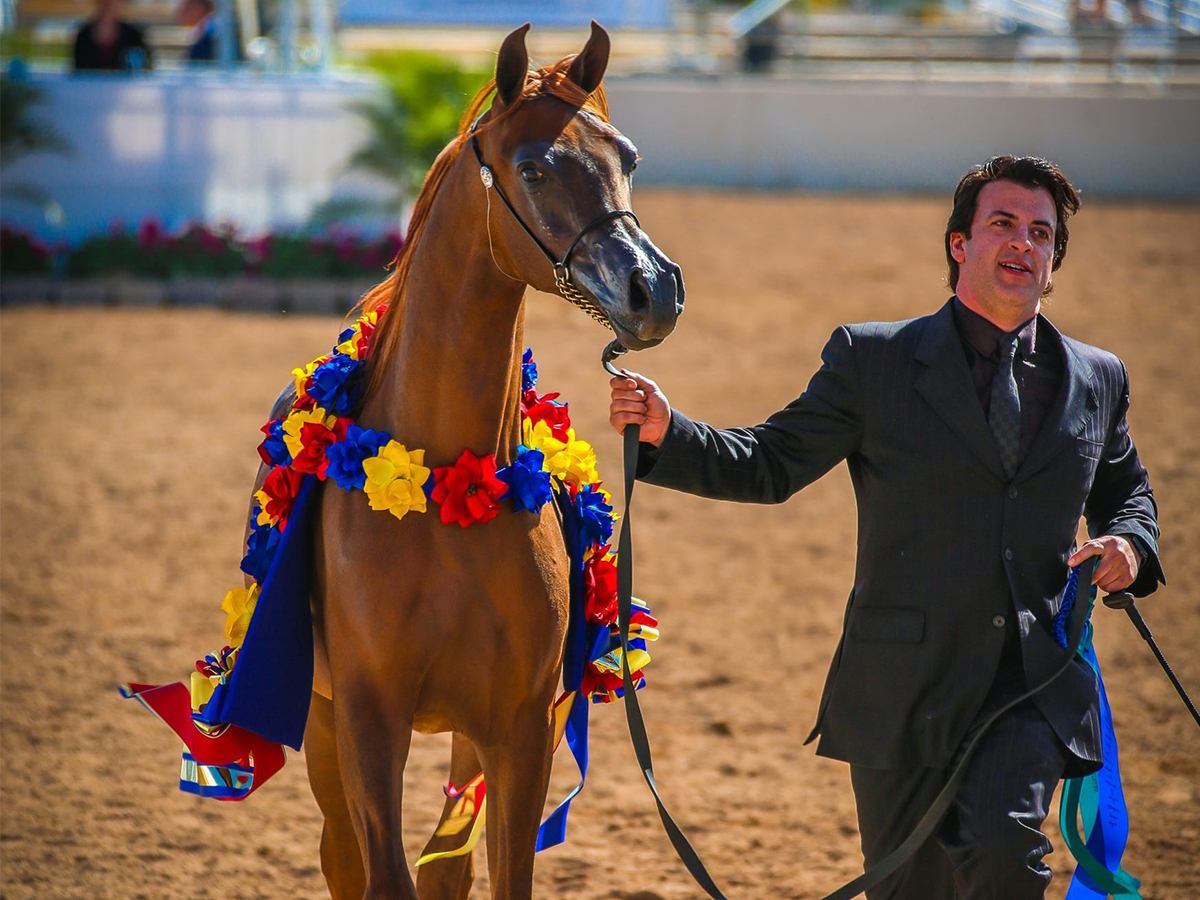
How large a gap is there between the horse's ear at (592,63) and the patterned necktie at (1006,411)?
3.40 ft

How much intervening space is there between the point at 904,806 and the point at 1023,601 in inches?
20.1

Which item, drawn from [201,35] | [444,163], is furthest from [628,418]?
[201,35]

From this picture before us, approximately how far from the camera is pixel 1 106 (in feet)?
42.7

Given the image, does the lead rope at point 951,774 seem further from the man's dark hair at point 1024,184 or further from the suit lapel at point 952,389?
the man's dark hair at point 1024,184

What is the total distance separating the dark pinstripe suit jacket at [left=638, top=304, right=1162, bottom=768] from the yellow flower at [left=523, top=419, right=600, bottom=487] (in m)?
0.21

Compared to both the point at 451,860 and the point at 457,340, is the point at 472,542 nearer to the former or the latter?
the point at 457,340

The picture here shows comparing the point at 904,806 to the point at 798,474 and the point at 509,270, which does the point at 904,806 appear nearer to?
the point at 798,474

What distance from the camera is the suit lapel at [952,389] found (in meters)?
2.73

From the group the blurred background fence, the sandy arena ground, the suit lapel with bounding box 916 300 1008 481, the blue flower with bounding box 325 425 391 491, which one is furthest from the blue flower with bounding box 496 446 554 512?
the blurred background fence

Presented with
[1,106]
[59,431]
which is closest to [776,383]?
[59,431]

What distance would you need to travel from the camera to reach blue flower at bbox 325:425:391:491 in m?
2.69

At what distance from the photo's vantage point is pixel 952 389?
2.77 meters

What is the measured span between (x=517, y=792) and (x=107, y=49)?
12927 mm


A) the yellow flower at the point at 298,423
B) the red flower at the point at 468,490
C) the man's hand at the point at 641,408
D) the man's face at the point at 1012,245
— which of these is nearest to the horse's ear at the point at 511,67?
the man's hand at the point at 641,408
